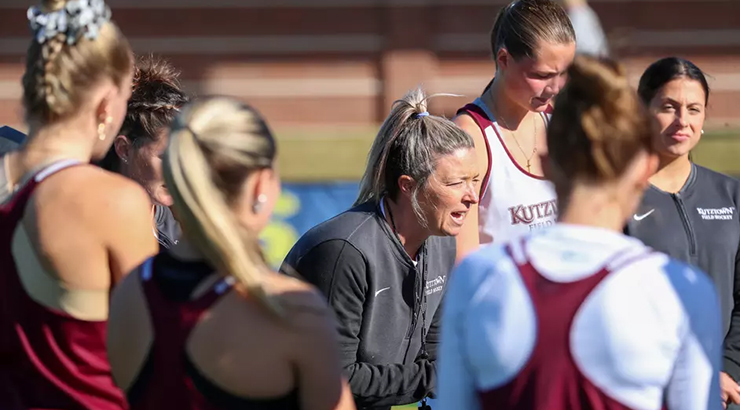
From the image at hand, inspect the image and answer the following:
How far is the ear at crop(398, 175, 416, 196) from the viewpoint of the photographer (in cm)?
313

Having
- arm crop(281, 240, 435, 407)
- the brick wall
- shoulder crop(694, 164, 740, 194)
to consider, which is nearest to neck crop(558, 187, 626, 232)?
arm crop(281, 240, 435, 407)

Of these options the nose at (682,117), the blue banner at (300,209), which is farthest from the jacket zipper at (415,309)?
the blue banner at (300,209)

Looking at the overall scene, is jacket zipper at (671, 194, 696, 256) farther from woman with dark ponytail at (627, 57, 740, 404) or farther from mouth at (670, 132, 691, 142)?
mouth at (670, 132, 691, 142)

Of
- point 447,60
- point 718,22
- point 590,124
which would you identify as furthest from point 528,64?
point 718,22

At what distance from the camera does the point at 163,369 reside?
181 centimetres

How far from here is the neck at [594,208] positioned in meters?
1.79

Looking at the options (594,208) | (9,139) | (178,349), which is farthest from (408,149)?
(178,349)

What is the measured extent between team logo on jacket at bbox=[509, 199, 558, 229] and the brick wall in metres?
9.94

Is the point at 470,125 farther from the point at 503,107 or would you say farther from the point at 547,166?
the point at 547,166

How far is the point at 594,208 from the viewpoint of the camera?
1.79m

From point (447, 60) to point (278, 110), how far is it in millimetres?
2417

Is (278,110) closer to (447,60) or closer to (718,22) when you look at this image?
(447,60)

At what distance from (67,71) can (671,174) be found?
2.12 m

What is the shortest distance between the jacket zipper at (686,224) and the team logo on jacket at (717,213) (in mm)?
58
